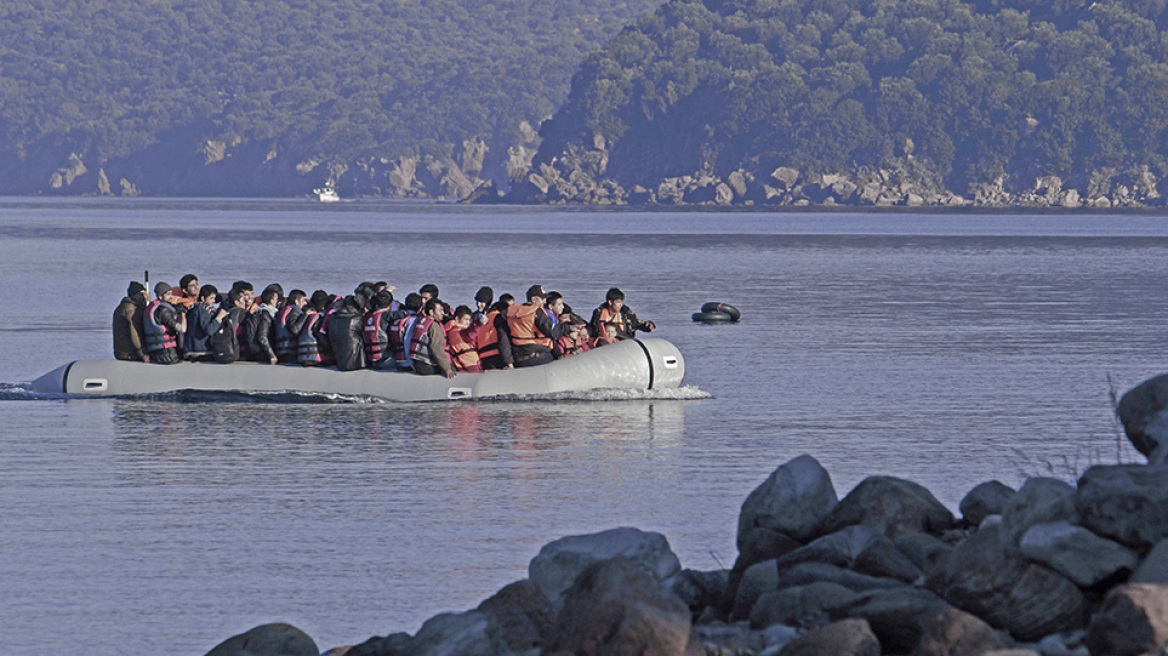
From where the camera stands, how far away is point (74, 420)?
21328 mm

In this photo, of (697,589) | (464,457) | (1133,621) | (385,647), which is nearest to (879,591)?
(1133,621)

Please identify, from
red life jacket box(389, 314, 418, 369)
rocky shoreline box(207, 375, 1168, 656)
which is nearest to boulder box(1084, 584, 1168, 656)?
rocky shoreline box(207, 375, 1168, 656)

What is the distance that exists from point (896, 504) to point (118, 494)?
7.80 m

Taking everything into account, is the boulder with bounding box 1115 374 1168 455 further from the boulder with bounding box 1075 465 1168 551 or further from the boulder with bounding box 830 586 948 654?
the boulder with bounding box 830 586 948 654

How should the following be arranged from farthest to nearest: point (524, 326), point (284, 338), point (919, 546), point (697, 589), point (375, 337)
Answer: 1. point (284, 338)
2. point (524, 326)
3. point (375, 337)
4. point (697, 589)
5. point (919, 546)

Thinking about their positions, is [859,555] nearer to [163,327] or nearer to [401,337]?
[401,337]

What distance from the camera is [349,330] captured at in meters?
22.1

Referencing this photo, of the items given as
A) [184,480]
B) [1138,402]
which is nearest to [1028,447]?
[1138,402]

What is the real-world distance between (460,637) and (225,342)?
13.3 m

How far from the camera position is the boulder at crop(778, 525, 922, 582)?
405 inches

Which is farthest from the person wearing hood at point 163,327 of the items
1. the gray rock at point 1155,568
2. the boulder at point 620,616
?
the gray rock at point 1155,568

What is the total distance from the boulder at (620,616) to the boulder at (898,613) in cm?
93

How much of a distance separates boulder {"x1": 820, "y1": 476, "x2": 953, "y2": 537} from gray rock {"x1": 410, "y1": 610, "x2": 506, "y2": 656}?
102 inches

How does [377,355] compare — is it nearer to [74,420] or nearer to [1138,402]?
[74,420]
